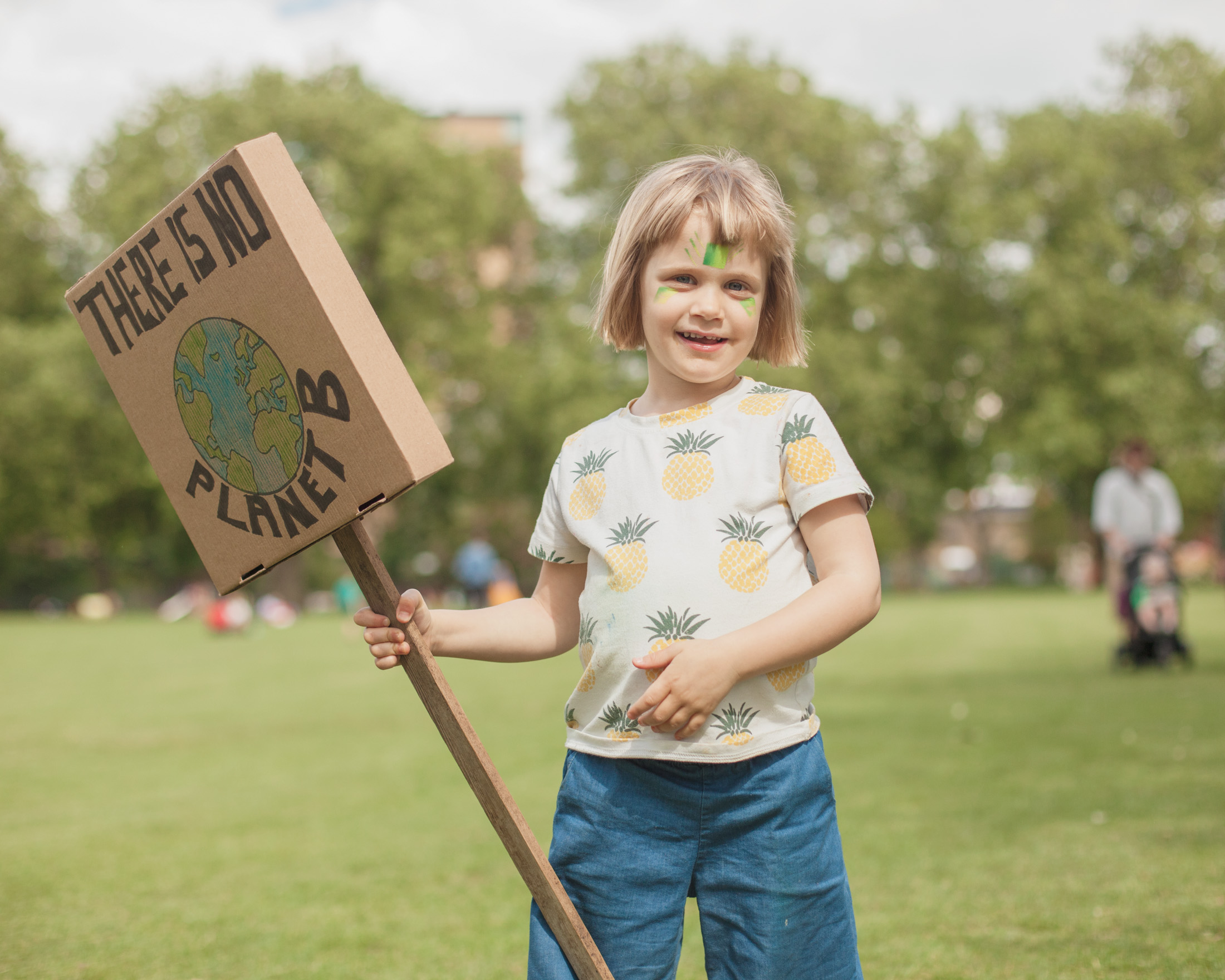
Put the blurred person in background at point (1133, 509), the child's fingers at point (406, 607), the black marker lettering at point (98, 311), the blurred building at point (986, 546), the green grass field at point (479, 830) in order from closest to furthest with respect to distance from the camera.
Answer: the child's fingers at point (406, 607) → the black marker lettering at point (98, 311) → the green grass field at point (479, 830) → the blurred person in background at point (1133, 509) → the blurred building at point (986, 546)

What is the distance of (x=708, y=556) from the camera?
7.18ft

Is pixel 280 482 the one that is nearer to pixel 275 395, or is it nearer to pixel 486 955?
pixel 275 395

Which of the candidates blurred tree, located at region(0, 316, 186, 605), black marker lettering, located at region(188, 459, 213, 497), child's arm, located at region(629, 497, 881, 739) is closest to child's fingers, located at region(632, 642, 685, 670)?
child's arm, located at region(629, 497, 881, 739)

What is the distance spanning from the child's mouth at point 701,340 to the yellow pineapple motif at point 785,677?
59cm

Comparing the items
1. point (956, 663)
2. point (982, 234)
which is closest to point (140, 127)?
point (982, 234)

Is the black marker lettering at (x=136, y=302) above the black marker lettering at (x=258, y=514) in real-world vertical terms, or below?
above

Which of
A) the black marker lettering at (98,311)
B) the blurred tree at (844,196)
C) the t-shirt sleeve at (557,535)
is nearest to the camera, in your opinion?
the black marker lettering at (98,311)

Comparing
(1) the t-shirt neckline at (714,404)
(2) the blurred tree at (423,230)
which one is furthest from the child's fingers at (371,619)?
(2) the blurred tree at (423,230)

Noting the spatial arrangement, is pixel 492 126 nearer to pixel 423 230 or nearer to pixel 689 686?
pixel 423 230

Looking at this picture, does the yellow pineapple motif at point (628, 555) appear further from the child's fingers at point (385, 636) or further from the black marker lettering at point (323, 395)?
the black marker lettering at point (323, 395)

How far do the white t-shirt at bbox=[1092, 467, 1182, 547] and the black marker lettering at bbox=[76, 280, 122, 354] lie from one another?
10752 millimetres

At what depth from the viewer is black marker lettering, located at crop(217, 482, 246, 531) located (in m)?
2.17

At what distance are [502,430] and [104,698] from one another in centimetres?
2944

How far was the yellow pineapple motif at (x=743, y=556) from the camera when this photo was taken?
7.15 feet
